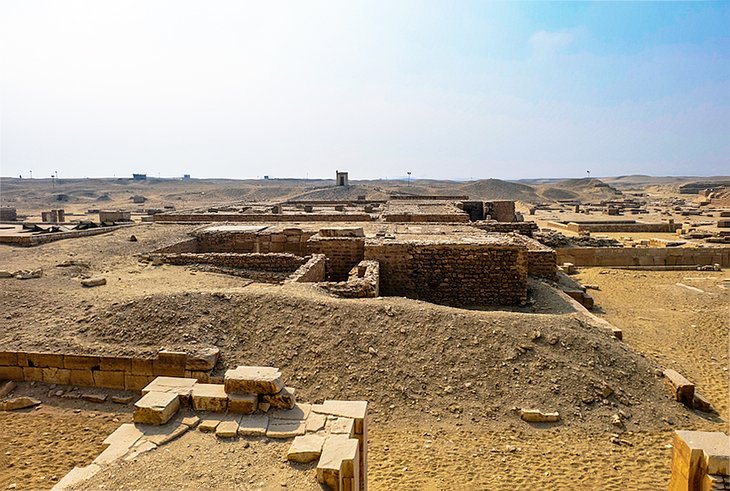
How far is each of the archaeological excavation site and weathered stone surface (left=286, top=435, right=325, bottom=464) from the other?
17mm

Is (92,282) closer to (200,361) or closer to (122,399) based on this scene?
(122,399)

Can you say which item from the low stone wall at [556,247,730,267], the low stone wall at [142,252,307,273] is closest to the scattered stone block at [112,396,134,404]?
the low stone wall at [142,252,307,273]

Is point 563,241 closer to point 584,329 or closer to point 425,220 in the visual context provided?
point 425,220

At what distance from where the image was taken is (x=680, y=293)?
46.3 ft

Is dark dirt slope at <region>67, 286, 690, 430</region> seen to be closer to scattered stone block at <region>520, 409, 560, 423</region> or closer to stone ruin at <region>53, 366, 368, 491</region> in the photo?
scattered stone block at <region>520, 409, 560, 423</region>

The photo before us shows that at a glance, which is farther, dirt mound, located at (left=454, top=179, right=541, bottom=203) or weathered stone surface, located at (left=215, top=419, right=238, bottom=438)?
dirt mound, located at (left=454, top=179, right=541, bottom=203)

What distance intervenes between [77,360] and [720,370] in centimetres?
1101

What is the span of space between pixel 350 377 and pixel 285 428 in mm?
2430

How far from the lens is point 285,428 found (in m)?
4.55

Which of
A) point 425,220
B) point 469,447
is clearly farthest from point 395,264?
point 425,220

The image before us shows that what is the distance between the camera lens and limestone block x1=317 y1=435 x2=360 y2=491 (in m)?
3.85

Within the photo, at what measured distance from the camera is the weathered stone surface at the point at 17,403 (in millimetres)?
6824

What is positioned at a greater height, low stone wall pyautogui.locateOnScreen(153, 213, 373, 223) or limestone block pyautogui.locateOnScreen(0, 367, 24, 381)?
low stone wall pyautogui.locateOnScreen(153, 213, 373, 223)

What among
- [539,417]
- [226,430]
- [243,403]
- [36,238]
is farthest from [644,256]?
[36,238]
